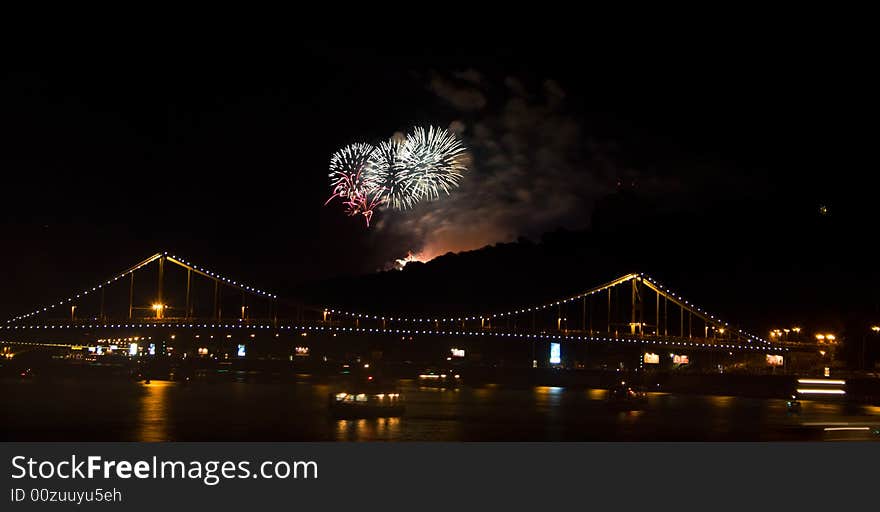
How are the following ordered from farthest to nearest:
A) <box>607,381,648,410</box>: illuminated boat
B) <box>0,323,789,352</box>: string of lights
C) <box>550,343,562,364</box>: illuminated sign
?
<box>550,343,562,364</box>: illuminated sign → <box>0,323,789,352</box>: string of lights → <box>607,381,648,410</box>: illuminated boat

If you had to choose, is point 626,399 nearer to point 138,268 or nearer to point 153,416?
point 153,416

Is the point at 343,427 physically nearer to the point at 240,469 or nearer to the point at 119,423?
the point at 119,423

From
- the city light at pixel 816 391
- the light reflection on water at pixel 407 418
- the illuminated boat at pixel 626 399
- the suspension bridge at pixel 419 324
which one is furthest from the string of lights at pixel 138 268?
the city light at pixel 816 391

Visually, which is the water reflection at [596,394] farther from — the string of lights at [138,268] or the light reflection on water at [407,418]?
the string of lights at [138,268]

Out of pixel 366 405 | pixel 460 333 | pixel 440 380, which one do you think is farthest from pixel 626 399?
pixel 460 333

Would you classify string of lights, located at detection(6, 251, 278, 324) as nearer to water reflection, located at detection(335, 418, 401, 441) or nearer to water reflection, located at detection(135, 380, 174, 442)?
water reflection, located at detection(135, 380, 174, 442)

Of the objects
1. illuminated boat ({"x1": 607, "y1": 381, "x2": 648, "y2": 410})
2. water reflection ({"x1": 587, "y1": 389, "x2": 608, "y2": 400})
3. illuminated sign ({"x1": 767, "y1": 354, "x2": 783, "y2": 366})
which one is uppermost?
illuminated sign ({"x1": 767, "y1": 354, "x2": 783, "y2": 366})

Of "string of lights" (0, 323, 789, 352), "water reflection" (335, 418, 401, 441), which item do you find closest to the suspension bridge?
"string of lights" (0, 323, 789, 352)
